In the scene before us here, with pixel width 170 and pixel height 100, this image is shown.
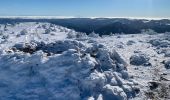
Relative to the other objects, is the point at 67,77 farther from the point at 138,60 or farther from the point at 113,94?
the point at 138,60

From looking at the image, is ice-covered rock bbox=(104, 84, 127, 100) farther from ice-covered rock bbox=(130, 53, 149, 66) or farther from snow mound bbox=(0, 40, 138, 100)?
ice-covered rock bbox=(130, 53, 149, 66)

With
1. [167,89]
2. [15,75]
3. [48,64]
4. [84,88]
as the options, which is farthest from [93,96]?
[167,89]

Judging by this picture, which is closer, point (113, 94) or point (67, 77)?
point (113, 94)

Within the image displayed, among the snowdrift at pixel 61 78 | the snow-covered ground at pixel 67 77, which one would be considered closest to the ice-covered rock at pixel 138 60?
the snow-covered ground at pixel 67 77

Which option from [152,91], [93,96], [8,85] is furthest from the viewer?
[152,91]

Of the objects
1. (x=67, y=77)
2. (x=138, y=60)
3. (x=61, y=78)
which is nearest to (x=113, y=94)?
(x=67, y=77)

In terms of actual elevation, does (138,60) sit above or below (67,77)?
below

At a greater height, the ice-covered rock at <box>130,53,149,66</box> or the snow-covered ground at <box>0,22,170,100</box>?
the snow-covered ground at <box>0,22,170,100</box>

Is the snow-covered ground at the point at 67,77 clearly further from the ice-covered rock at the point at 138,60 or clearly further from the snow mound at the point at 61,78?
the ice-covered rock at the point at 138,60

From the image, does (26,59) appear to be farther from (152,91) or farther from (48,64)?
(152,91)

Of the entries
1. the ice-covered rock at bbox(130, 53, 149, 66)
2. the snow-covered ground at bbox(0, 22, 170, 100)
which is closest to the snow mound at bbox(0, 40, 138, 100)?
the snow-covered ground at bbox(0, 22, 170, 100)

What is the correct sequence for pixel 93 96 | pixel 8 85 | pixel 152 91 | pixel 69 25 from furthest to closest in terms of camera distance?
pixel 69 25 < pixel 152 91 < pixel 8 85 < pixel 93 96
